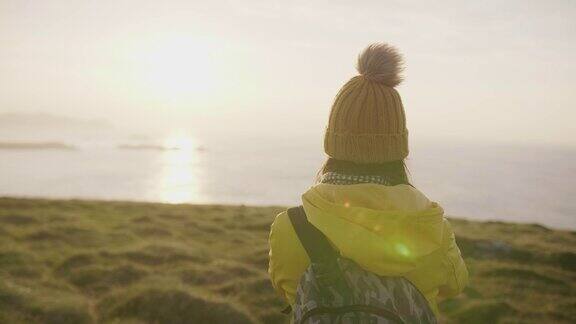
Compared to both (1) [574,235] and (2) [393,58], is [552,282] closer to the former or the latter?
(1) [574,235]

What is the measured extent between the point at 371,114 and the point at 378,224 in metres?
0.78

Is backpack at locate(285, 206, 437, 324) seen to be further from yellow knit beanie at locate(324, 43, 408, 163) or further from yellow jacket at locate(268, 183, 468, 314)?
yellow knit beanie at locate(324, 43, 408, 163)

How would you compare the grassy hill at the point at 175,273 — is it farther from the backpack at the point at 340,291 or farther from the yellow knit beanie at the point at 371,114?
the yellow knit beanie at the point at 371,114

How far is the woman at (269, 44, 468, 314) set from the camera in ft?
9.17

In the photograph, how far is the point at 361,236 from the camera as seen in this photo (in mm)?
2766

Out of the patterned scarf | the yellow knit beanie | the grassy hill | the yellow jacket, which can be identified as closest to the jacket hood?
the yellow jacket

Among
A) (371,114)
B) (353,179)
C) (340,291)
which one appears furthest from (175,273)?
(371,114)

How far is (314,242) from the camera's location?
2863mm

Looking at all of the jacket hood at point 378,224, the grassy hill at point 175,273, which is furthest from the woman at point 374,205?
the grassy hill at point 175,273

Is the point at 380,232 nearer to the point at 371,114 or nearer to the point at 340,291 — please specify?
the point at 340,291

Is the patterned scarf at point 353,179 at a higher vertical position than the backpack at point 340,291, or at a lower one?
higher

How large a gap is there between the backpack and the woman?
0.08 meters

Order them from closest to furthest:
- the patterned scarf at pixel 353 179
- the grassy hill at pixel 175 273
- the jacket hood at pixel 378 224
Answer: the jacket hood at pixel 378 224 < the patterned scarf at pixel 353 179 < the grassy hill at pixel 175 273

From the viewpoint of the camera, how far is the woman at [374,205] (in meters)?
2.79
